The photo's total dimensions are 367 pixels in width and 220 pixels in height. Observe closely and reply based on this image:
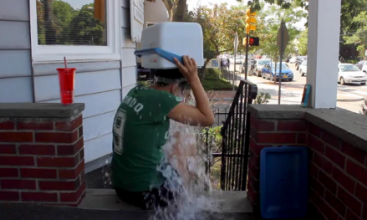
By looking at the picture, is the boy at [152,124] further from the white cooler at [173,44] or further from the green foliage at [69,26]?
the green foliage at [69,26]

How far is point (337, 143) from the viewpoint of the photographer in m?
2.29

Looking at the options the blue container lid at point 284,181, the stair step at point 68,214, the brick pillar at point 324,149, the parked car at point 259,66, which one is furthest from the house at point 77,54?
the parked car at point 259,66

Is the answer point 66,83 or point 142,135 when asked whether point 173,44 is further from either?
point 66,83

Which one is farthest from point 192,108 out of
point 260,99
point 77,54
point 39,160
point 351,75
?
point 351,75

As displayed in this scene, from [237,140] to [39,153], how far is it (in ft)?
10.3

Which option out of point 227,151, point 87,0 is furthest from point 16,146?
point 227,151

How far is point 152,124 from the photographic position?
240 cm

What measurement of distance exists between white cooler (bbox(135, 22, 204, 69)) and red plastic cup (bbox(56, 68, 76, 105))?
2.03 ft

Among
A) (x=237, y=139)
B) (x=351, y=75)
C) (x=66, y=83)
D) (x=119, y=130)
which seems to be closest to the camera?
(x=119, y=130)

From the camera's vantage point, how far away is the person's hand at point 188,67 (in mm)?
2369

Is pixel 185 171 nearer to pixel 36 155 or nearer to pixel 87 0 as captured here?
pixel 36 155

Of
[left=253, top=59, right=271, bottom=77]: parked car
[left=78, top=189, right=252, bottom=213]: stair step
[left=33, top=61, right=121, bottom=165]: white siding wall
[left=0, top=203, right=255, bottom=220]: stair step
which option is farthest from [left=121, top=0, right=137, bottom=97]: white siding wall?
[left=253, top=59, right=271, bottom=77]: parked car

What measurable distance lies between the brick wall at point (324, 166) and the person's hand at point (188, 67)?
0.68 meters

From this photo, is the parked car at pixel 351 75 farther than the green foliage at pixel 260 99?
Yes
